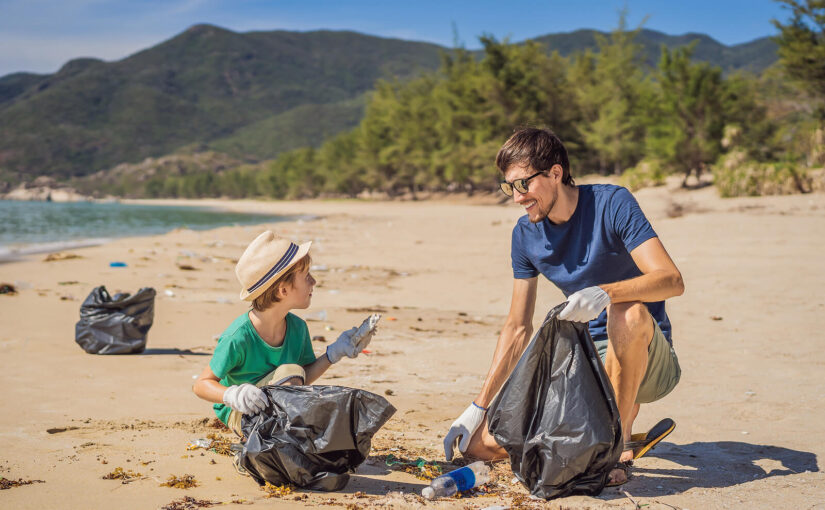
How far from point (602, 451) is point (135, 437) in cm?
218

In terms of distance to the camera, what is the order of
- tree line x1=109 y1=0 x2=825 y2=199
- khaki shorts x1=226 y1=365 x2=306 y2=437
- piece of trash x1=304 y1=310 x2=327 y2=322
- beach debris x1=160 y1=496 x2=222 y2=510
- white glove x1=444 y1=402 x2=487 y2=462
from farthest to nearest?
1. tree line x1=109 y1=0 x2=825 y2=199
2. piece of trash x1=304 y1=310 x2=327 y2=322
3. white glove x1=444 y1=402 x2=487 y2=462
4. khaki shorts x1=226 y1=365 x2=306 y2=437
5. beach debris x1=160 y1=496 x2=222 y2=510

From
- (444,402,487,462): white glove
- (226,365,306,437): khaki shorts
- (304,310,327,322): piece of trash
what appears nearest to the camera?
(226,365,306,437): khaki shorts

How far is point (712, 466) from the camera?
305cm

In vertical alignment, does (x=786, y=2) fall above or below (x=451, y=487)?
above

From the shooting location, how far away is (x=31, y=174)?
142375mm

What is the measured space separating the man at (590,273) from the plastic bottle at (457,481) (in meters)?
0.23

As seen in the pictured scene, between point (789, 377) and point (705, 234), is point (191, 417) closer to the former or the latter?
point (789, 377)

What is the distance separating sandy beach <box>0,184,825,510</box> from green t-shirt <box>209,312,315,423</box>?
41cm

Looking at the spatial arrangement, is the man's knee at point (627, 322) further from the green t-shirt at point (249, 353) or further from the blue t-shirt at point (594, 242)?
the green t-shirt at point (249, 353)

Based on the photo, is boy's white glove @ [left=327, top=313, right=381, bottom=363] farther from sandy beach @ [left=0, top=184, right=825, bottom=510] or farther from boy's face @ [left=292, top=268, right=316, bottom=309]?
sandy beach @ [left=0, top=184, right=825, bottom=510]

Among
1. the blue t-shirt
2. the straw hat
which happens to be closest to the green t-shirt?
the straw hat

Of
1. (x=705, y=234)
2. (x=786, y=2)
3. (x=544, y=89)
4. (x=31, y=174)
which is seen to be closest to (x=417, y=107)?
(x=544, y=89)

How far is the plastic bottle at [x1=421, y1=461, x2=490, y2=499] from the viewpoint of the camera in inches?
103

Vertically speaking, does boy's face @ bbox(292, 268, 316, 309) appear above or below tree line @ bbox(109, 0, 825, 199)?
Answer: below
